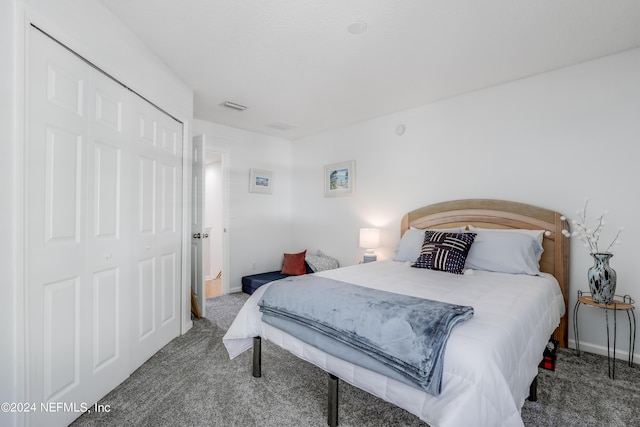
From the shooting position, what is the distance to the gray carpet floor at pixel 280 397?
1746 millimetres

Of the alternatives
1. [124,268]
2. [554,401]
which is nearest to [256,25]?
[124,268]

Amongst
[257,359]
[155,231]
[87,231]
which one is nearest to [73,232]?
[87,231]

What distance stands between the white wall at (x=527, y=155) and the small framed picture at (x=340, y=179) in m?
0.10

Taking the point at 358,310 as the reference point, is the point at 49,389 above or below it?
below

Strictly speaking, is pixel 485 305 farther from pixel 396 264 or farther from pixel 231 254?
pixel 231 254

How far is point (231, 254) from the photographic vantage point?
4.63 metres

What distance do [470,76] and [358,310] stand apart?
2.61 metres

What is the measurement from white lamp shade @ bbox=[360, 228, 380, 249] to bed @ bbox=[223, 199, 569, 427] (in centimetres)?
76

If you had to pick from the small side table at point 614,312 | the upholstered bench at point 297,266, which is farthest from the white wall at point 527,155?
the upholstered bench at point 297,266

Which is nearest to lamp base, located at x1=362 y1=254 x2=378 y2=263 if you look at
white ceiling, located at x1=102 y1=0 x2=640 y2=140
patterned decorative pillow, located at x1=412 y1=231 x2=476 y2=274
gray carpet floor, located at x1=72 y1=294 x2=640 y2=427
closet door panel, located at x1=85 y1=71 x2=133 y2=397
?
patterned decorative pillow, located at x1=412 y1=231 x2=476 y2=274

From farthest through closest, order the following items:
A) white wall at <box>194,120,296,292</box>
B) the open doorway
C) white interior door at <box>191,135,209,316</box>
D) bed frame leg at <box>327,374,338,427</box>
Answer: the open doorway < white wall at <box>194,120,296,292</box> < white interior door at <box>191,135,209,316</box> < bed frame leg at <box>327,374,338,427</box>

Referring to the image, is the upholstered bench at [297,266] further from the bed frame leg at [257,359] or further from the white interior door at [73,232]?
the white interior door at [73,232]

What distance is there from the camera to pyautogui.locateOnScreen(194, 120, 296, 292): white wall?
15.2 ft

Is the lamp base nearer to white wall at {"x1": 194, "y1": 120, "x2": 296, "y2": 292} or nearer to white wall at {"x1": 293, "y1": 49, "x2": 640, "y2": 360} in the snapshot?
white wall at {"x1": 293, "y1": 49, "x2": 640, "y2": 360}
